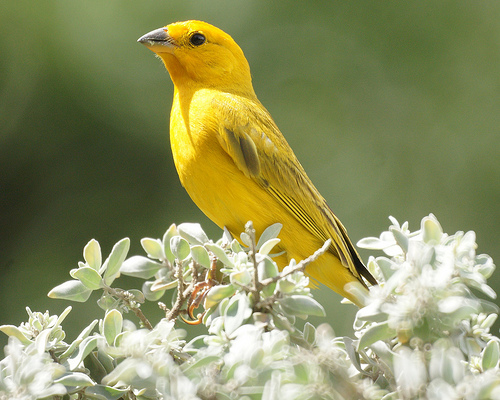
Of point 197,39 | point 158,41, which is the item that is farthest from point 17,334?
point 197,39

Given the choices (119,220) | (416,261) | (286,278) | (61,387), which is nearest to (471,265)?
(416,261)

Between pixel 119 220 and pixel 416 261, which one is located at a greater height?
pixel 416 261

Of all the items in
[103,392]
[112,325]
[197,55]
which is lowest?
[103,392]

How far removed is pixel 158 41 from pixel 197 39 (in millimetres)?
223

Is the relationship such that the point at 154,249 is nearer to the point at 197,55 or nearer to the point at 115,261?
the point at 115,261

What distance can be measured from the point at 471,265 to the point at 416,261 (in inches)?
8.6

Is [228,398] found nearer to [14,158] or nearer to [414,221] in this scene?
[414,221]

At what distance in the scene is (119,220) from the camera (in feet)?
16.4

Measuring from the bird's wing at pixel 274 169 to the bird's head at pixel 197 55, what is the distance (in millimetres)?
269

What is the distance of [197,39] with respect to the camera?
10.9 ft

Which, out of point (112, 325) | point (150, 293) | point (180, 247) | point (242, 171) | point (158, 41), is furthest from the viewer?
point (158, 41)

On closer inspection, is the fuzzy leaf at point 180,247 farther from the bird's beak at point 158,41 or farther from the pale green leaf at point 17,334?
the bird's beak at point 158,41

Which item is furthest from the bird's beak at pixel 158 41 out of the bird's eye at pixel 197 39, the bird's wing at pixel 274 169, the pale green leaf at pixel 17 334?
the pale green leaf at pixel 17 334

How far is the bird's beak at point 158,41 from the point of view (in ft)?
10.5
